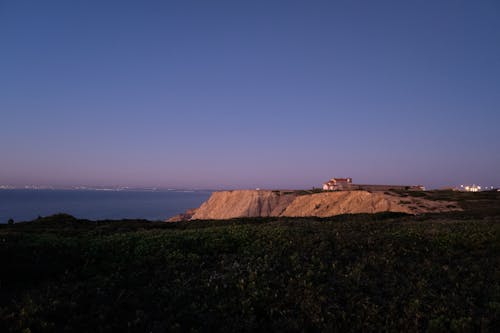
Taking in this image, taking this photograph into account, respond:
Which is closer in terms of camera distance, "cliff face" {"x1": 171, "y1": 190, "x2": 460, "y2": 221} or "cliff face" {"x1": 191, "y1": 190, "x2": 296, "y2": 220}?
"cliff face" {"x1": 171, "y1": 190, "x2": 460, "y2": 221}

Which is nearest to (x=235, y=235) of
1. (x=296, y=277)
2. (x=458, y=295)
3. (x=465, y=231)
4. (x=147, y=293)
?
(x=296, y=277)

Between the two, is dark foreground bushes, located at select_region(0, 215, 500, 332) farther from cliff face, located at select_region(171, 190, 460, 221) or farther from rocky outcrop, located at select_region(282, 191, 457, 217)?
cliff face, located at select_region(171, 190, 460, 221)

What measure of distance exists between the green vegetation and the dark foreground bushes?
3 cm

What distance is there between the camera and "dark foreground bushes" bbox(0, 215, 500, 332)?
666 cm

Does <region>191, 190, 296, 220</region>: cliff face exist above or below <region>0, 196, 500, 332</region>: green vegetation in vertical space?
below

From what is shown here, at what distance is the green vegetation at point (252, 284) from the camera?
262 inches

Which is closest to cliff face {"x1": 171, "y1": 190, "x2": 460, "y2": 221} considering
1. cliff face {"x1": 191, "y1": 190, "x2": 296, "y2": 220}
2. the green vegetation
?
cliff face {"x1": 191, "y1": 190, "x2": 296, "y2": 220}

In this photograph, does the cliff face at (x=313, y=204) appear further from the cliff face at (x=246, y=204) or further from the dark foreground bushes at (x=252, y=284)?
the dark foreground bushes at (x=252, y=284)

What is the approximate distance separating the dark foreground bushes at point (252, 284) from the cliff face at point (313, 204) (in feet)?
118

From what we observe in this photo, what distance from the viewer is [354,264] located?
1002 cm

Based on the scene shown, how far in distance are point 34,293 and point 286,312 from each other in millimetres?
6426

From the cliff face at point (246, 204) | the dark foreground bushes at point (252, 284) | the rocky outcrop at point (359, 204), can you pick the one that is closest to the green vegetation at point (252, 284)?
the dark foreground bushes at point (252, 284)

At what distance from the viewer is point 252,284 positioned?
8.30m

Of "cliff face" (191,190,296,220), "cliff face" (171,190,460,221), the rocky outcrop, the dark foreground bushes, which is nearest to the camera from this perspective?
the dark foreground bushes
